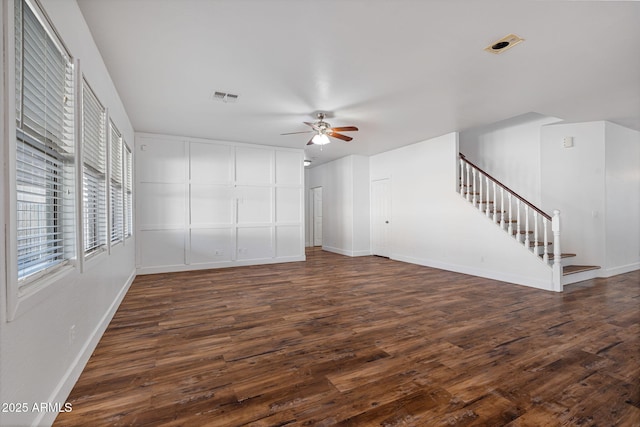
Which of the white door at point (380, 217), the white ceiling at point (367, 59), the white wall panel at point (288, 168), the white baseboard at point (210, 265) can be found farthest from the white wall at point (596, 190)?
the white baseboard at point (210, 265)

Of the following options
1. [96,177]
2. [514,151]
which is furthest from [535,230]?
[96,177]

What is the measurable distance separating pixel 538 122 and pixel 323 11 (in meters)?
5.35

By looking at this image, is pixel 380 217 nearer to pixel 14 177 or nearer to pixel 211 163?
pixel 211 163

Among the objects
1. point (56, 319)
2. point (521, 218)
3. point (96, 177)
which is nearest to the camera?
point (56, 319)

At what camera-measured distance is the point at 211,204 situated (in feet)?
20.1

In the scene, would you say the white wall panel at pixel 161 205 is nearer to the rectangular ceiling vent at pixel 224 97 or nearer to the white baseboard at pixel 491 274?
the rectangular ceiling vent at pixel 224 97

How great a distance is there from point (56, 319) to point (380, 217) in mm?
6881

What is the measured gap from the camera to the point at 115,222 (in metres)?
3.64

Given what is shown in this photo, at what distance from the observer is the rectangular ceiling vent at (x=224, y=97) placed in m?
3.78

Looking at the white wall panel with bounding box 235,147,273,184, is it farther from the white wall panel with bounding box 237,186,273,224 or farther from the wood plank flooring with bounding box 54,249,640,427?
the wood plank flooring with bounding box 54,249,640,427

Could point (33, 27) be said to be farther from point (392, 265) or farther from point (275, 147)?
point (392, 265)

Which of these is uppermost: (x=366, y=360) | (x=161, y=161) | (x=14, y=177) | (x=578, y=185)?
(x=161, y=161)

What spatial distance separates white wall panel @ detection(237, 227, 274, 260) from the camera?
6.44 meters

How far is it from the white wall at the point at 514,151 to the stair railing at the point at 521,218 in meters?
0.37
